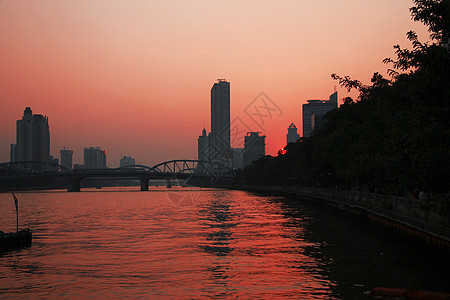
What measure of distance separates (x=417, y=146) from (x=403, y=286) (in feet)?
22.0

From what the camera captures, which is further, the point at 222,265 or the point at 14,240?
the point at 14,240

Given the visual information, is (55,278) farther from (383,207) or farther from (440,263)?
(383,207)

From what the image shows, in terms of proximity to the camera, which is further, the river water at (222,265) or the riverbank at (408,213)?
the riverbank at (408,213)

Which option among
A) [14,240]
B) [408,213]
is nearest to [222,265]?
[14,240]

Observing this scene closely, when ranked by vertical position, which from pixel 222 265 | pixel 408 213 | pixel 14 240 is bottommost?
pixel 222 265

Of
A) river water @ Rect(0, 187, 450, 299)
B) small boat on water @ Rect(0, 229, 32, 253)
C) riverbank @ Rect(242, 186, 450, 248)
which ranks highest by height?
riverbank @ Rect(242, 186, 450, 248)

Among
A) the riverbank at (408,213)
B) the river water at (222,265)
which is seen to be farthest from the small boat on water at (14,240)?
the riverbank at (408,213)

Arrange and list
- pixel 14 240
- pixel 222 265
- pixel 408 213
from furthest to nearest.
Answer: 1. pixel 408 213
2. pixel 14 240
3. pixel 222 265

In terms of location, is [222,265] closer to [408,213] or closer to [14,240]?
[14,240]

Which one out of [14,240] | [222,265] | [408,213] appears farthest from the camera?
[408,213]

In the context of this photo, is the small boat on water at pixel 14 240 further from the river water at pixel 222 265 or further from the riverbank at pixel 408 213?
the riverbank at pixel 408 213

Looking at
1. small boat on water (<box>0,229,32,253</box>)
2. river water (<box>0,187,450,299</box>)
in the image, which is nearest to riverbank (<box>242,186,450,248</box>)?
river water (<box>0,187,450,299</box>)

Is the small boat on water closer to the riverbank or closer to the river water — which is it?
the river water

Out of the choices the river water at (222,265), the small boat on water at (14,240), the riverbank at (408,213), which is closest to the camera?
the river water at (222,265)
